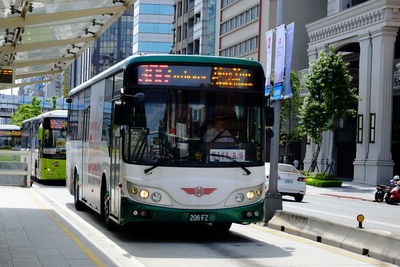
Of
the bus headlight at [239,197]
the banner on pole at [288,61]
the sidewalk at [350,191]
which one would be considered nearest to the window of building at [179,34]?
the sidewalk at [350,191]

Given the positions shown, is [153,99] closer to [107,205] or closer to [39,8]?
[107,205]

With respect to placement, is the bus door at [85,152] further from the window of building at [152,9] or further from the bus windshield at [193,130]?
the window of building at [152,9]

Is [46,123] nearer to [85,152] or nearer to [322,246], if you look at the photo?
[85,152]

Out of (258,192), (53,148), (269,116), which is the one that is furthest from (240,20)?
(258,192)

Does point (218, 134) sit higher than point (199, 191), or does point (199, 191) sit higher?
point (218, 134)

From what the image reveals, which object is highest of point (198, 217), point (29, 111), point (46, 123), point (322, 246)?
point (29, 111)

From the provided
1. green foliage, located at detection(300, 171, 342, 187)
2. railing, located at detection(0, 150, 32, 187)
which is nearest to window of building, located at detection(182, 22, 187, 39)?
green foliage, located at detection(300, 171, 342, 187)

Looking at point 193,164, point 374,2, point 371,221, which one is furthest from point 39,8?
point 374,2

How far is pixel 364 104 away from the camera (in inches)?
1866

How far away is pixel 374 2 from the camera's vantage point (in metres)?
45.9

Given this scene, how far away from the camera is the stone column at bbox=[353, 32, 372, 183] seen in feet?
Answer: 153

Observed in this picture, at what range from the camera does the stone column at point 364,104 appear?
4666cm

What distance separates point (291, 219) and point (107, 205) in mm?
4043

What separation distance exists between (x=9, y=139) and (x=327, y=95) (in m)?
25.9
